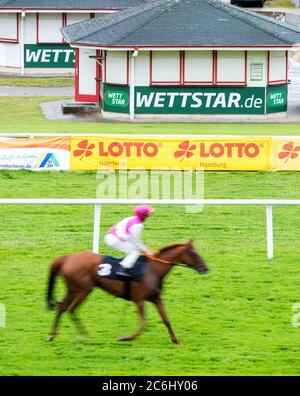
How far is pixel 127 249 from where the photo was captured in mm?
14352

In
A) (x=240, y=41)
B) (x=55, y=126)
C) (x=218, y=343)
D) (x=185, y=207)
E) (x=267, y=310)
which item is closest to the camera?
(x=218, y=343)

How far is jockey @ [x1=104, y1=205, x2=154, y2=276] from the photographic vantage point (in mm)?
14156

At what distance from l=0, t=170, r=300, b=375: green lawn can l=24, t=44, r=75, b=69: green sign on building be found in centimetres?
2473

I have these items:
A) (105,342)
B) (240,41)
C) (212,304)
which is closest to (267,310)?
(212,304)

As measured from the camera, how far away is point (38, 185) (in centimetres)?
2548

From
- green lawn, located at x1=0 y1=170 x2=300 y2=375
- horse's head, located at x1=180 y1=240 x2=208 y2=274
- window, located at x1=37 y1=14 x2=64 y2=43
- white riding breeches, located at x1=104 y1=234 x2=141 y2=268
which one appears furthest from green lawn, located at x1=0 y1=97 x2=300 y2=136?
horse's head, located at x1=180 y1=240 x2=208 y2=274

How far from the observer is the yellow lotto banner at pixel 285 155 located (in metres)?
26.3

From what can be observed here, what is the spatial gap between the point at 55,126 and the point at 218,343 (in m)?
21.0

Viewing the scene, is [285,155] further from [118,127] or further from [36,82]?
[36,82]

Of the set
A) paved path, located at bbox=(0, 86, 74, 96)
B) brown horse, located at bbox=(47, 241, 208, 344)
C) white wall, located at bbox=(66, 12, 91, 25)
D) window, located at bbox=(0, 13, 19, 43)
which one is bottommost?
paved path, located at bbox=(0, 86, 74, 96)

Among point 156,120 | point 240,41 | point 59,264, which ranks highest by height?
point 59,264

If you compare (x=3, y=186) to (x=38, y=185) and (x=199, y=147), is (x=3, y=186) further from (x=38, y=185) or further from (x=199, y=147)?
(x=199, y=147)

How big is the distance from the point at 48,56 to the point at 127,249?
3571cm

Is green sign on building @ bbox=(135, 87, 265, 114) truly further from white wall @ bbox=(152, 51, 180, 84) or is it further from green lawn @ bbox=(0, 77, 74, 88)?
green lawn @ bbox=(0, 77, 74, 88)
